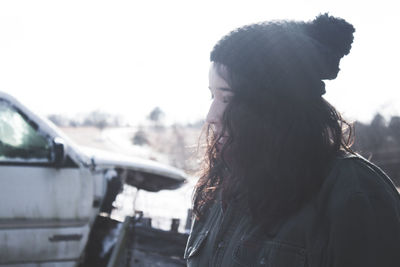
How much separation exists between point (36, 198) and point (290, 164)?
2839 mm

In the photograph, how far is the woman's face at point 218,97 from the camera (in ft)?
4.70

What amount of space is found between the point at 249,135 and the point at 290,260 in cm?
41

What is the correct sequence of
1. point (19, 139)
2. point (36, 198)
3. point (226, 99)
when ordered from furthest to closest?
point (19, 139), point (36, 198), point (226, 99)

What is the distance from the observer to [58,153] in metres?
3.59

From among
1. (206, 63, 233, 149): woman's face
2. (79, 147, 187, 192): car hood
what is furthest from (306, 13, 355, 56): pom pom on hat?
(79, 147, 187, 192): car hood

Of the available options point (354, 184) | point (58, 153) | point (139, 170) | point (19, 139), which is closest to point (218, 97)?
point (354, 184)

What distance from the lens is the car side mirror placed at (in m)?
3.58

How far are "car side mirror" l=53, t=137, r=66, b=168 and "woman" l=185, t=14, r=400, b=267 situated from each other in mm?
2423

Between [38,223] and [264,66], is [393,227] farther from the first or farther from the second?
[38,223]

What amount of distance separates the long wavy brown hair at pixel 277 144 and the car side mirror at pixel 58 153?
2.51 metres

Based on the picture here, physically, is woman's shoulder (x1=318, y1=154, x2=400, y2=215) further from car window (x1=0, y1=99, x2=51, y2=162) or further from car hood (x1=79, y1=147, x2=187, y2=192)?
car hood (x1=79, y1=147, x2=187, y2=192)

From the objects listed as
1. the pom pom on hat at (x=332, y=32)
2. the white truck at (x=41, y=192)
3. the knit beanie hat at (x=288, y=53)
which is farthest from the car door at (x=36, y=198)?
the pom pom on hat at (x=332, y=32)

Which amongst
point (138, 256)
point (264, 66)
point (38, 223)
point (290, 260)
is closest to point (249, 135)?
point (264, 66)

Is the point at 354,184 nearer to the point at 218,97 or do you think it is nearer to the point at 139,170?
the point at 218,97
